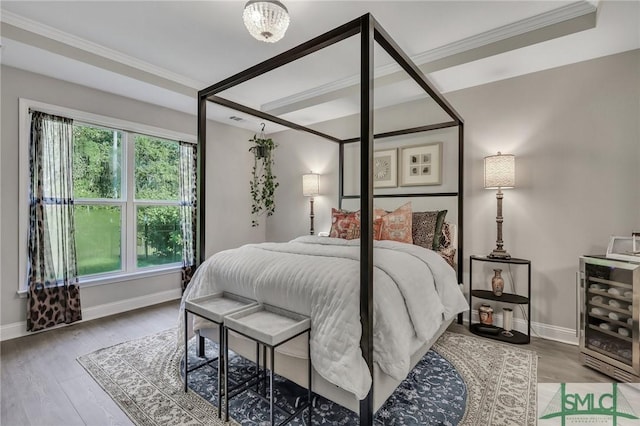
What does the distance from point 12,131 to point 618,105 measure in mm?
5219

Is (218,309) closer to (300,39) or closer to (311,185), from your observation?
(300,39)

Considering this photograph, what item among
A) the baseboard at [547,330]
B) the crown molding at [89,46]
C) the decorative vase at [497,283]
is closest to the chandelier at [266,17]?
the crown molding at [89,46]

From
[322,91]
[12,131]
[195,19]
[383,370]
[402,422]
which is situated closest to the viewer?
[383,370]

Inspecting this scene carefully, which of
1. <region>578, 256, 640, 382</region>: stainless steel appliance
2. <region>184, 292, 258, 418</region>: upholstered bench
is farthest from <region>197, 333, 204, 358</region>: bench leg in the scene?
<region>578, 256, 640, 382</region>: stainless steel appliance

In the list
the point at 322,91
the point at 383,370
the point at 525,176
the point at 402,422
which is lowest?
the point at 402,422

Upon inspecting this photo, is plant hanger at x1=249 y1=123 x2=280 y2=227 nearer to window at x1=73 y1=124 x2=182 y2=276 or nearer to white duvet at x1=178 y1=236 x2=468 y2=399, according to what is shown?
window at x1=73 y1=124 x2=182 y2=276

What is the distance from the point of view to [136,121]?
3572 mm

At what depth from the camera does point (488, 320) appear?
292 centimetres

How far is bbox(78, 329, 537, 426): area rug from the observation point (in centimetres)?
170

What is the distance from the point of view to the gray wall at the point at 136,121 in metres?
2.73

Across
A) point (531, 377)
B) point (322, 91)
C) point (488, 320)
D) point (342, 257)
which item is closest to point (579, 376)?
point (531, 377)

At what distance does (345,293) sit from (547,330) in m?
2.40

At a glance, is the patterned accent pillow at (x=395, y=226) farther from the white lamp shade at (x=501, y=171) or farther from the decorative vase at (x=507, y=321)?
the decorative vase at (x=507, y=321)

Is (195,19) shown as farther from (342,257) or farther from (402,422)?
(402,422)
